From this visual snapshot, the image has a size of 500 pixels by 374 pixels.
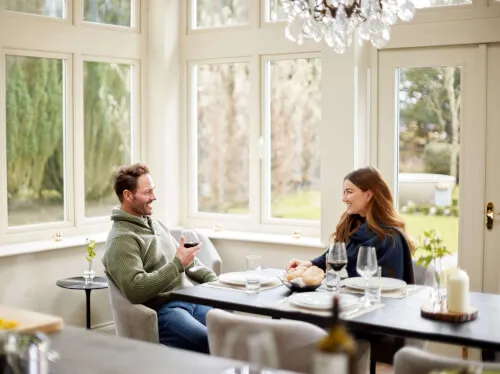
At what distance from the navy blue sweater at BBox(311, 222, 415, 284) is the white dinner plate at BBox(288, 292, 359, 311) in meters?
0.42

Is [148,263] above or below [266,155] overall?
below

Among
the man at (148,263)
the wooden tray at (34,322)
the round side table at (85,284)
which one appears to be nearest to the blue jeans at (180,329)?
the man at (148,263)

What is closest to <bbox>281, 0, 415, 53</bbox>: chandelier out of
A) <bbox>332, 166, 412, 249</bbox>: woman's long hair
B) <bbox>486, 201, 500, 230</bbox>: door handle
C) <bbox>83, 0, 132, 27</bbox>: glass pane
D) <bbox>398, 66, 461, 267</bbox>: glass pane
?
<bbox>332, 166, 412, 249</bbox>: woman's long hair

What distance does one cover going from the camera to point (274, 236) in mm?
5594

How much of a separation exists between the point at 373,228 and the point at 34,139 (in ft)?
7.88

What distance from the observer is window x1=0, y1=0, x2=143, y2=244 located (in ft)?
16.8

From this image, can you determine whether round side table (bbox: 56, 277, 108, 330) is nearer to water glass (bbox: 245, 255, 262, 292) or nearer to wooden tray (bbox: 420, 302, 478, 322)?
water glass (bbox: 245, 255, 262, 292)

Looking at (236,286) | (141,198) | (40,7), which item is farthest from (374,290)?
(40,7)

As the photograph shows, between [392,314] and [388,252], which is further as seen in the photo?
[388,252]

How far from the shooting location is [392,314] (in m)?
3.21

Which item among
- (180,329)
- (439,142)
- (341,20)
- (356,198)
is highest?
(341,20)

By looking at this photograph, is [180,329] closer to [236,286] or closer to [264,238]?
[236,286]

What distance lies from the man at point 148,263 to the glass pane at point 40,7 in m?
1.60

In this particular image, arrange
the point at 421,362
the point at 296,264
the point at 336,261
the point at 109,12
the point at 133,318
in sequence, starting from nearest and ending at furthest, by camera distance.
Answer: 1. the point at 421,362
2. the point at 336,261
3. the point at 133,318
4. the point at 296,264
5. the point at 109,12
